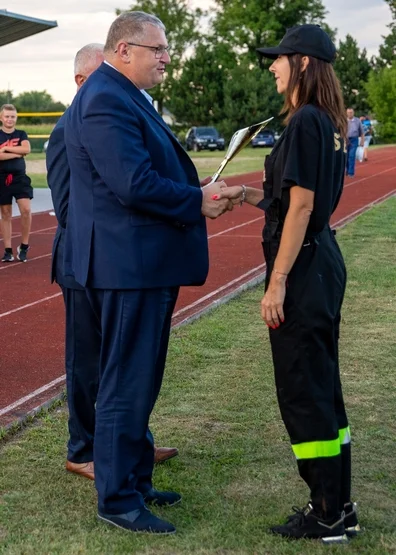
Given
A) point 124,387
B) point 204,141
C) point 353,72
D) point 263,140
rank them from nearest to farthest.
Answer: point 124,387 < point 204,141 < point 263,140 < point 353,72

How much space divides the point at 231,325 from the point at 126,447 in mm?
4361

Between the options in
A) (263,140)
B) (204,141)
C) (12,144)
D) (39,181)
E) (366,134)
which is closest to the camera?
(12,144)

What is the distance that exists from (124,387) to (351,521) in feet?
3.69

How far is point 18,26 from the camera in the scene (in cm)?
2216

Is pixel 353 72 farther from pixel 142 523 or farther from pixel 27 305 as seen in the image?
pixel 142 523

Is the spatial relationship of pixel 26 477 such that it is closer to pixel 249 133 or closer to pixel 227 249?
pixel 249 133

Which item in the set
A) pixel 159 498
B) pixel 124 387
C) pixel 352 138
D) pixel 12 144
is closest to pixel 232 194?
pixel 124 387

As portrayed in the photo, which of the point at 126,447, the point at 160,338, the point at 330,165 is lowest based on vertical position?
the point at 126,447

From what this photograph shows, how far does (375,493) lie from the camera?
4.75m

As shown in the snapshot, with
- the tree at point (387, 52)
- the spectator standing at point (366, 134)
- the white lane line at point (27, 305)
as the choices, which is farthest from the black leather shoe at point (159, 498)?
the tree at point (387, 52)

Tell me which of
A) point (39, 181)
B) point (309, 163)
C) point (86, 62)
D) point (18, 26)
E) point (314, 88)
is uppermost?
point (18, 26)

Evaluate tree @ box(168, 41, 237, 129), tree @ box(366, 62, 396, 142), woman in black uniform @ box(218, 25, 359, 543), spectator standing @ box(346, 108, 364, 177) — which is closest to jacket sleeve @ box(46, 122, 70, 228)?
woman in black uniform @ box(218, 25, 359, 543)

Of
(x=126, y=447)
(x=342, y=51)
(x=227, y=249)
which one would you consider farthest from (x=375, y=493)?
(x=342, y=51)

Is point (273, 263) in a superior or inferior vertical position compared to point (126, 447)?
superior
